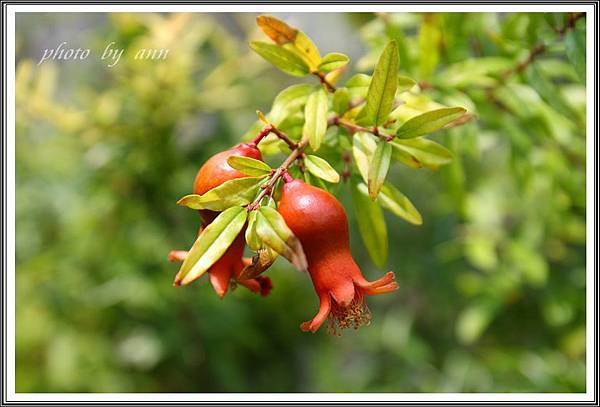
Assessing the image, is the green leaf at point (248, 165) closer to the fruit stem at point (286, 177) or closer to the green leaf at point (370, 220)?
the fruit stem at point (286, 177)

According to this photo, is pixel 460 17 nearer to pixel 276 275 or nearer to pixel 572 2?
pixel 572 2

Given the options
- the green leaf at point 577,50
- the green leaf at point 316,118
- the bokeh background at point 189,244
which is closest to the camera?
the green leaf at point 316,118

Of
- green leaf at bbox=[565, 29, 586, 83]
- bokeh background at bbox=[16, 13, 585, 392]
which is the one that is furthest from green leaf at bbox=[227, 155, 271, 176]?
bokeh background at bbox=[16, 13, 585, 392]

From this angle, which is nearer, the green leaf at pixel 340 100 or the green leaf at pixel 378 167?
the green leaf at pixel 378 167

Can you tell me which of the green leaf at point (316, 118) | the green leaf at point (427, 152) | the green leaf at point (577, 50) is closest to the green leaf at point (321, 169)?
the green leaf at point (316, 118)

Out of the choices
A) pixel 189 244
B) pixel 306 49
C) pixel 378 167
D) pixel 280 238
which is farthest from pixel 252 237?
pixel 189 244

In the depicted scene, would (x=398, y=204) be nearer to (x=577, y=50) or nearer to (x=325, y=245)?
(x=325, y=245)
